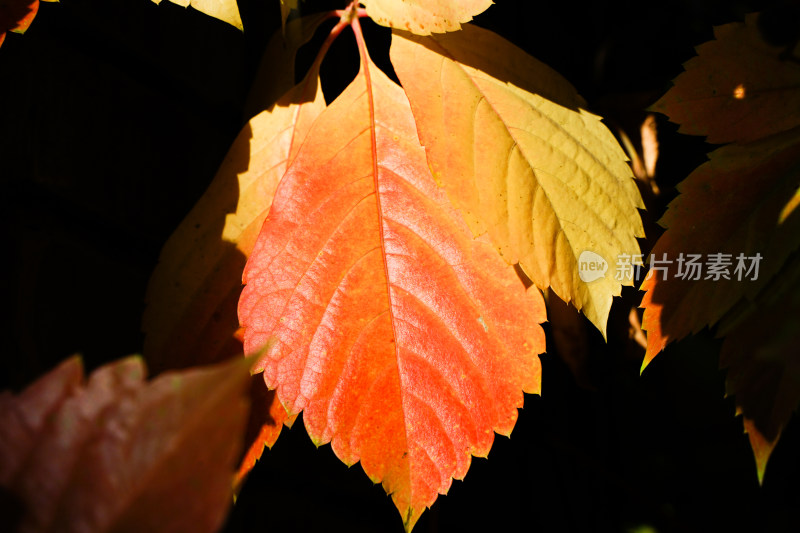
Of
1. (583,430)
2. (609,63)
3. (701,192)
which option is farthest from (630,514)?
(609,63)

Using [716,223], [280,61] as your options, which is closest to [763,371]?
[716,223]

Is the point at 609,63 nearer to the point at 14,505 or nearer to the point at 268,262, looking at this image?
the point at 268,262

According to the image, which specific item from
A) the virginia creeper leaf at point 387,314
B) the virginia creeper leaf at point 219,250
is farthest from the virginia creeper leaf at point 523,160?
the virginia creeper leaf at point 219,250

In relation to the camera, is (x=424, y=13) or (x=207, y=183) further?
(x=207, y=183)

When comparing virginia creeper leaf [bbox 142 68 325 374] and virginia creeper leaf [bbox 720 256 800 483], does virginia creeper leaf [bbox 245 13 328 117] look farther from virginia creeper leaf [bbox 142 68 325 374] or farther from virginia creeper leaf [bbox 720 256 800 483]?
virginia creeper leaf [bbox 720 256 800 483]

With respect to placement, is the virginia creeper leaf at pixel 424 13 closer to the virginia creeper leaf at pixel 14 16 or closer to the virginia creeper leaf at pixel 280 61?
the virginia creeper leaf at pixel 280 61

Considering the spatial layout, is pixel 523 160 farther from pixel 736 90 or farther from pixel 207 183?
pixel 207 183

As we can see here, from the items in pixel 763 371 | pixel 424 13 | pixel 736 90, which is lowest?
pixel 763 371
